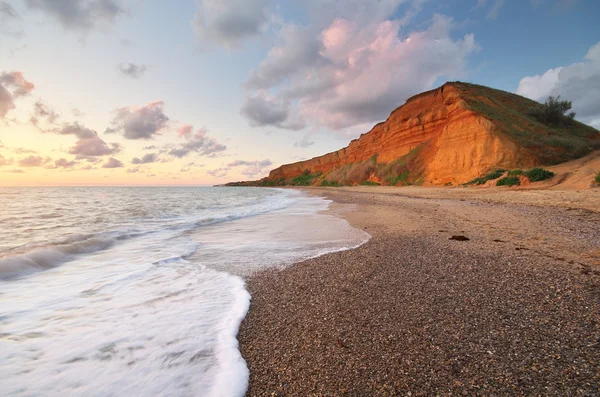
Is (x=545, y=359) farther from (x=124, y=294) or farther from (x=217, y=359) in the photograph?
(x=124, y=294)

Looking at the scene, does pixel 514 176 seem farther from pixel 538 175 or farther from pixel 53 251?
pixel 53 251

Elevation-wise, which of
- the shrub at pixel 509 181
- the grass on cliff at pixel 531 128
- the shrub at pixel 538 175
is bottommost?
the shrub at pixel 509 181

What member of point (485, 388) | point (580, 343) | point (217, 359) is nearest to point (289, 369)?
point (217, 359)

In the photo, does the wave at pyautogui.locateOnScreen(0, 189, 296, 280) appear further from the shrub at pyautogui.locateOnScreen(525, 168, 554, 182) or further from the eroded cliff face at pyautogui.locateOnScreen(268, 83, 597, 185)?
the eroded cliff face at pyautogui.locateOnScreen(268, 83, 597, 185)

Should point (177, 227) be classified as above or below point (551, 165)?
below

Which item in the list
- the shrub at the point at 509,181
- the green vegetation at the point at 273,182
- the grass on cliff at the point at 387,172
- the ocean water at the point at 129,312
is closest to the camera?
the ocean water at the point at 129,312

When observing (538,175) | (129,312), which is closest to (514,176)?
(538,175)

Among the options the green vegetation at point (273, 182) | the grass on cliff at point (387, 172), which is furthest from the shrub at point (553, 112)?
the green vegetation at point (273, 182)

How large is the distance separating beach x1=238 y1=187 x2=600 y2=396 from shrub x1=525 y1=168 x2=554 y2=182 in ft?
51.8

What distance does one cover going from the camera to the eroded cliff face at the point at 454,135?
25.0 m

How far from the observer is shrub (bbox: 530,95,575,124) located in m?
31.8

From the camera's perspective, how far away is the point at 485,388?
6.04ft

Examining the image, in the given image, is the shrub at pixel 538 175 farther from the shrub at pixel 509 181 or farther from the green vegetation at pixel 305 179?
the green vegetation at pixel 305 179

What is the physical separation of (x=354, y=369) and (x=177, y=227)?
10700mm
